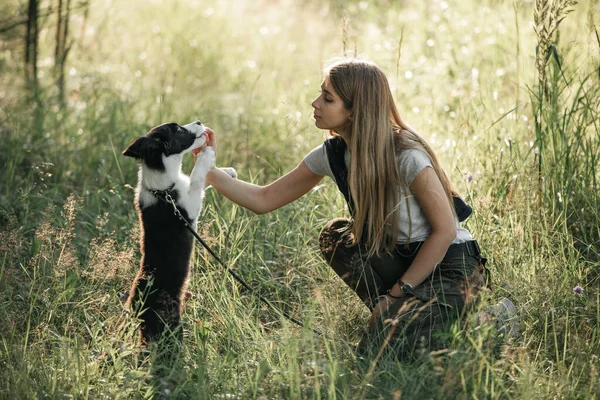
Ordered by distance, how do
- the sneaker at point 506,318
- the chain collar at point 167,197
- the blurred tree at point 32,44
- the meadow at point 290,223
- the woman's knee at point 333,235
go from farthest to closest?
1. the blurred tree at point 32,44
2. the woman's knee at point 333,235
3. the chain collar at point 167,197
4. the sneaker at point 506,318
5. the meadow at point 290,223

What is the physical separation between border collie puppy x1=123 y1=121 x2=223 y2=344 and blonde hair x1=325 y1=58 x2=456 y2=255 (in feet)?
2.24

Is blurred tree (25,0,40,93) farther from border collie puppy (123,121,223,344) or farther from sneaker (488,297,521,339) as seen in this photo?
sneaker (488,297,521,339)

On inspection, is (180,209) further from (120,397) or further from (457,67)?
(457,67)

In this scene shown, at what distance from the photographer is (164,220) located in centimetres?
324

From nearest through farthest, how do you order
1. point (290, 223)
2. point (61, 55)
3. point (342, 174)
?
point (342, 174) < point (290, 223) < point (61, 55)

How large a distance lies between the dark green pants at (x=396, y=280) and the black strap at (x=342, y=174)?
0.17 meters

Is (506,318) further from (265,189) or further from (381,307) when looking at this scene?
(265,189)

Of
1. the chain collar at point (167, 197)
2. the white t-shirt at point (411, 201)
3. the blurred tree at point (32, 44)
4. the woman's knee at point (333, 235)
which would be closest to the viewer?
the white t-shirt at point (411, 201)

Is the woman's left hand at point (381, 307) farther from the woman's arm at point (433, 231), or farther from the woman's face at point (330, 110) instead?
the woman's face at point (330, 110)

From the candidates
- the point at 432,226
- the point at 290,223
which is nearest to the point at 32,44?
the point at 290,223

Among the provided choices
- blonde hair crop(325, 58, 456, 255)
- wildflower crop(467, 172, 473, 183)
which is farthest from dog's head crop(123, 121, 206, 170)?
wildflower crop(467, 172, 473, 183)

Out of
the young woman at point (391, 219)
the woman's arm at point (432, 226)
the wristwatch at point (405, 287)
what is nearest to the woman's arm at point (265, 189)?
the young woman at point (391, 219)

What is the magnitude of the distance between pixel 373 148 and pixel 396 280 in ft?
1.92

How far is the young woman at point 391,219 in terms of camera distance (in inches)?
121
